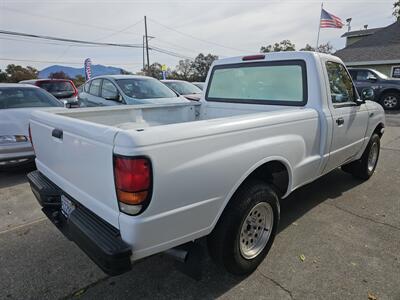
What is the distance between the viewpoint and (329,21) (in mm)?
18062

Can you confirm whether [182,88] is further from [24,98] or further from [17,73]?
[17,73]

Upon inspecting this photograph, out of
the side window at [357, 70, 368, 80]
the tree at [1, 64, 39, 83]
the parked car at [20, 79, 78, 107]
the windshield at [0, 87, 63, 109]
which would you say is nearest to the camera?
the windshield at [0, 87, 63, 109]

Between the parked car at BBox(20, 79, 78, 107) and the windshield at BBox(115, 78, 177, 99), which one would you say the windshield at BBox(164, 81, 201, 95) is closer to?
the windshield at BBox(115, 78, 177, 99)

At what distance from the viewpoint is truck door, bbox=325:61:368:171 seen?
3471mm

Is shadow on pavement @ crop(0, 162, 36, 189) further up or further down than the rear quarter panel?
further down

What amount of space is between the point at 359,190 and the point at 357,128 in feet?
3.59

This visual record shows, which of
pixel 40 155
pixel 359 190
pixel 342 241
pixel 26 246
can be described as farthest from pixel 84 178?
pixel 359 190

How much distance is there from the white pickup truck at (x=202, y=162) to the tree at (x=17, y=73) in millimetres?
46962

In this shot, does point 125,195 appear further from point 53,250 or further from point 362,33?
point 362,33

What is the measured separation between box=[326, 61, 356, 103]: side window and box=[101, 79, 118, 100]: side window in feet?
17.2

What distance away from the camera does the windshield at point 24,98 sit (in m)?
5.61

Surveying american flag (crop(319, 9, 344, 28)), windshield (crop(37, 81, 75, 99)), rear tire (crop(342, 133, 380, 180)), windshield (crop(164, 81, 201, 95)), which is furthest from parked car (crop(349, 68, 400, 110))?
windshield (crop(37, 81, 75, 99))

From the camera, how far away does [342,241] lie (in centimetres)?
317

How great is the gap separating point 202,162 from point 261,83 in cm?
205
